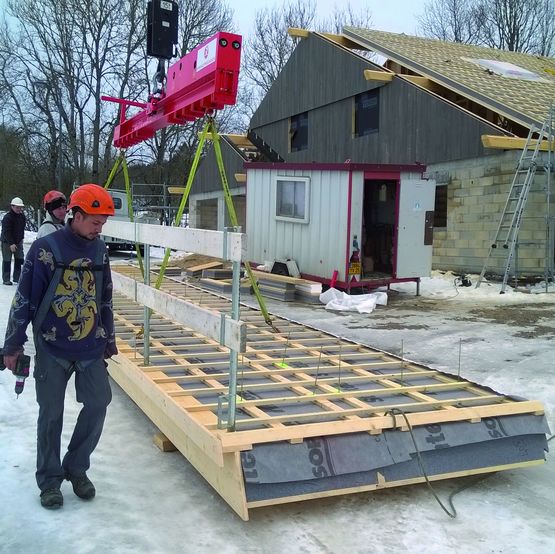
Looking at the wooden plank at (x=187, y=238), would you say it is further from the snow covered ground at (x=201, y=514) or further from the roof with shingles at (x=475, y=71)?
the roof with shingles at (x=475, y=71)

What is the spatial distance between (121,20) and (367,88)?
22.7 m

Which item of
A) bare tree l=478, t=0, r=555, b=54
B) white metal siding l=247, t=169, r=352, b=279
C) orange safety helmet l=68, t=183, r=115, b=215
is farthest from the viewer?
bare tree l=478, t=0, r=555, b=54

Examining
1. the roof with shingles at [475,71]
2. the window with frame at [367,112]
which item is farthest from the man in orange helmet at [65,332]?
the window with frame at [367,112]

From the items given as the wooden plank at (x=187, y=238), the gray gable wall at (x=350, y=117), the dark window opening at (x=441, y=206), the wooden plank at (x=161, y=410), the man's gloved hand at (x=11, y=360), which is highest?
the gray gable wall at (x=350, y=117)

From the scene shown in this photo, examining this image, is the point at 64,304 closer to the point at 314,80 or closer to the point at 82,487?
the point at 82,487

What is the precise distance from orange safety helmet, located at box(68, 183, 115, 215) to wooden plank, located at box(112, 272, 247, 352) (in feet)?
2.65

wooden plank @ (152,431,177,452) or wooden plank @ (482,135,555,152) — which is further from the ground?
wooden plank @ (482,135,555,152)

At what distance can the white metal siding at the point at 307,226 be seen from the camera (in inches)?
460

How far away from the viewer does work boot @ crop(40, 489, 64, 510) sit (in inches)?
128

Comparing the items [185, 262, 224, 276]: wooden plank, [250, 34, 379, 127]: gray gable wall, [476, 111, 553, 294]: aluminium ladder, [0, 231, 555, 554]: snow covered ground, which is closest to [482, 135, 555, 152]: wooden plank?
[476, 111, 553, 294]: aluminium ladder

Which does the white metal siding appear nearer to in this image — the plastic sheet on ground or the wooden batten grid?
the plastic sheet on ground

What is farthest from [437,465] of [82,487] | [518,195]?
[518,195]

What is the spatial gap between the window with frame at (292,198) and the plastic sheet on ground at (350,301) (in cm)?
189

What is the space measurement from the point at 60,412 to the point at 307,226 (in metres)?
9.51
